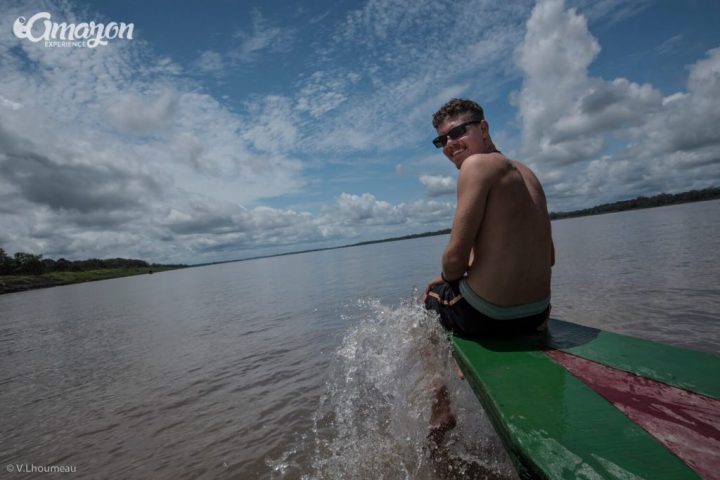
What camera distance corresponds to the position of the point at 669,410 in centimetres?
204

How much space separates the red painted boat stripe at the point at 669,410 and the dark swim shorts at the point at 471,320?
2.41 ft

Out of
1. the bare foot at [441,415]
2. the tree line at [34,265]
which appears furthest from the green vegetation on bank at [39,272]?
the bare foot at [441,415]

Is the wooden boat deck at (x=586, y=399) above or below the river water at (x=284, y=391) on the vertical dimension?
above

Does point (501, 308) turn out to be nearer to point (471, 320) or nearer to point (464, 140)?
point (471, 320)

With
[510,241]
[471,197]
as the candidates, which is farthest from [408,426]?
[471,197]

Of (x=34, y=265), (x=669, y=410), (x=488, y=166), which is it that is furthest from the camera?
(x=34, y=265)

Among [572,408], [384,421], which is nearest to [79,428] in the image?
[384,421]

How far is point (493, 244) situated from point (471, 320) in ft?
2.88

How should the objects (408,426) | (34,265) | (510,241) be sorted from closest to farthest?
1. (510,241)
2. (408,426)
3. (34,265)

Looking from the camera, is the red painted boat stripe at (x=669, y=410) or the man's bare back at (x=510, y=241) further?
the man's bare back at (x=510, y=241)

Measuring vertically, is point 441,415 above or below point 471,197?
below

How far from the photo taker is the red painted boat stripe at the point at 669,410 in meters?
1.67

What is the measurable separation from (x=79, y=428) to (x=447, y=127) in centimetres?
809

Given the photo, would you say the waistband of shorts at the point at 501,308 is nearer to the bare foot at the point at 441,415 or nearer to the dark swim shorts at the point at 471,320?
the dark swim shorts at the point at 471,320
